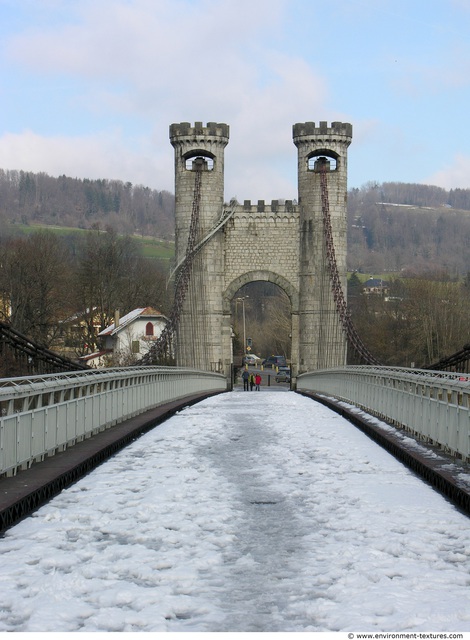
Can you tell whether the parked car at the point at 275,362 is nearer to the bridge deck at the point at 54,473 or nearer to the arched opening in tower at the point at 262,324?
the arched opening in tower at the point at 262,324

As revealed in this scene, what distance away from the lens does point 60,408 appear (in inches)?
495

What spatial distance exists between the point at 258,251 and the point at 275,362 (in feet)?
163

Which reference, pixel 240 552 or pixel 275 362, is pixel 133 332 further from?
pixel 240 552

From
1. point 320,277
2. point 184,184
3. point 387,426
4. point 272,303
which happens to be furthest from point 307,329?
point 272,303

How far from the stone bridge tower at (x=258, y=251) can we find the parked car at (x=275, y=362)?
39255mm

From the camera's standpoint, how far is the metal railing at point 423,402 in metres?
11.5

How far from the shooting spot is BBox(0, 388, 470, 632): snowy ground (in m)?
6.07

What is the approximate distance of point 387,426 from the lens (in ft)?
57.4

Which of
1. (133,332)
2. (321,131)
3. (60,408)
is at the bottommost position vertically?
(60,408)

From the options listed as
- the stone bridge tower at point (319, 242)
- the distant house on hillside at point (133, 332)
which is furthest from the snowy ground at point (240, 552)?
the distant house on hillside at point (133, 332)

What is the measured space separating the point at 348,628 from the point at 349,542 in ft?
7.83

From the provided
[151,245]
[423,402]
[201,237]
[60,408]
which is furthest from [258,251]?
[151,245]

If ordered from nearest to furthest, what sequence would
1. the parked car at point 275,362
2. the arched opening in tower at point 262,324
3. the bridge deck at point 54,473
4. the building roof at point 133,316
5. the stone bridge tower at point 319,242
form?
the bridge deck at point 54,473
the stone bridge tower at point 319,242
the building roof at point 133,316
the parked car at point 275,362
the arched opening in tower at point 262,324

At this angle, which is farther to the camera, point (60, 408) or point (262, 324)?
point (262, 324)
